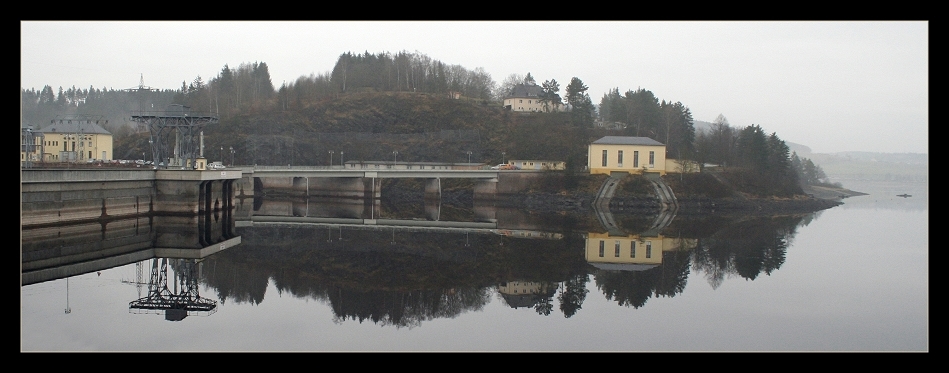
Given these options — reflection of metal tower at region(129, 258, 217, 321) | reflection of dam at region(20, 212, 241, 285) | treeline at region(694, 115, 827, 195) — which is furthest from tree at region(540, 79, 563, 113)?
reflection of metal tower at region(129, 258, 217, 321)

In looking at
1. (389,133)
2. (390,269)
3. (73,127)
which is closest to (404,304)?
(390,269)

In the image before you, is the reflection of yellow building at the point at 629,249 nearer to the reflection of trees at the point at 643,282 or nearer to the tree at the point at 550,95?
the reflection of trees at the point at 643,282

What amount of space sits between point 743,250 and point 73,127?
204 feet

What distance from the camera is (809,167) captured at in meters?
99.9

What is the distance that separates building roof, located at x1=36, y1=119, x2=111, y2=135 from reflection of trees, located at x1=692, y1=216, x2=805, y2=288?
58576mm

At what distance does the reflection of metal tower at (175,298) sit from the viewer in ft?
58.7

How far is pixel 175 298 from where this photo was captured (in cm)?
1973

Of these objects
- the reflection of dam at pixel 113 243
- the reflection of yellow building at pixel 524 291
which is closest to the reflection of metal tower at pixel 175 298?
the reflection of dam at pixel 113 243

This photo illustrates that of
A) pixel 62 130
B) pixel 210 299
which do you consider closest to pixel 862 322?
pixel 210 299

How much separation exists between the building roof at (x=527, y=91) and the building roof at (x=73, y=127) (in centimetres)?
5699

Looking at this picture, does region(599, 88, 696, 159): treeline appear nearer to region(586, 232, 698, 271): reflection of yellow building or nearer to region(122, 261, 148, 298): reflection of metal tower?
region(586, 232, 698, 271): reflection of yellow building
